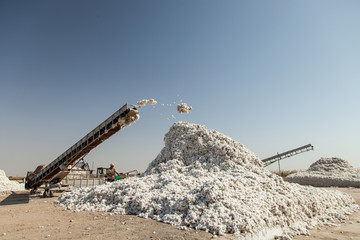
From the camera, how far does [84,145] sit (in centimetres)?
1268

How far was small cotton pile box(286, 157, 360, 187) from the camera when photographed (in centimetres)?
1969

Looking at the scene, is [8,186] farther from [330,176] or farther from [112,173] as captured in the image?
[330,176]

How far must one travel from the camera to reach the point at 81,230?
530cm

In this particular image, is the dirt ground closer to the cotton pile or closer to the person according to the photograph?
the cotton pile

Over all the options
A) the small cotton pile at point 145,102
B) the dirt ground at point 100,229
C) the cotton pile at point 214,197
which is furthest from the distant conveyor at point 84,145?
the dirt ground at point 100,229

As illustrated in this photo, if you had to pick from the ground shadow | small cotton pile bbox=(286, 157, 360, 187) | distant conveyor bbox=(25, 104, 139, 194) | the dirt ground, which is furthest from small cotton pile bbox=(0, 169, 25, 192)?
small cotton pile bbox=(286, 157, 360, 187)

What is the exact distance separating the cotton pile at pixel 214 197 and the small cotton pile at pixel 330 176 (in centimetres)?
1124

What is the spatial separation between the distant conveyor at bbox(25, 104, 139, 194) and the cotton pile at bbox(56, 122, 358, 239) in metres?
2.66

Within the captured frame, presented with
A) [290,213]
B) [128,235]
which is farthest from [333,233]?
[128,235]

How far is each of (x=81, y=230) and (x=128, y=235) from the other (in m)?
1.33

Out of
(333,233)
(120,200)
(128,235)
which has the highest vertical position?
(120,200)

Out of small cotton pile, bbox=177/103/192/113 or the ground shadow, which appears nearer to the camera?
the ground shadow

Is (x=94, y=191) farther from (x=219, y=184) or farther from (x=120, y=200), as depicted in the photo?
(x=219, y=184)

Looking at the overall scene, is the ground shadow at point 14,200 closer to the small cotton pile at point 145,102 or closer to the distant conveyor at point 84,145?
the distant conveyor at point 84,145
